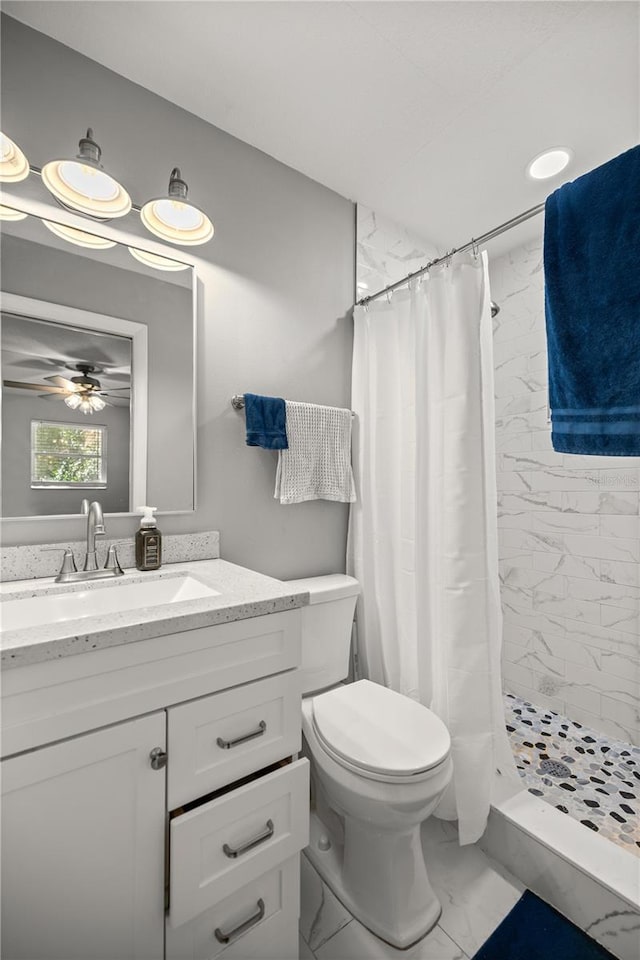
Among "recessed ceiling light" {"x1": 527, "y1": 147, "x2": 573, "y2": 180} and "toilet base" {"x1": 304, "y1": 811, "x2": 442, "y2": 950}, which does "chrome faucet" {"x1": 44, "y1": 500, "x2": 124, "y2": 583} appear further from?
"recessed ceiling light" {"x1": 527, "y1": 147, "x2": 573, "y2": 180}

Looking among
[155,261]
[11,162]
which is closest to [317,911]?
[155,261]

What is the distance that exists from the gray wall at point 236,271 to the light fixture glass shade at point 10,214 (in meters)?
0.19

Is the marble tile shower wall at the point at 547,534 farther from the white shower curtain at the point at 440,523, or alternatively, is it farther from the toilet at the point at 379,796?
the toilet at the point at 379,796

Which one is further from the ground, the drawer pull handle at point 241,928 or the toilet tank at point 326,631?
the toilet tank at point 326,631

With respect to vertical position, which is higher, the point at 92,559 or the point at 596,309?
the point at 596,309

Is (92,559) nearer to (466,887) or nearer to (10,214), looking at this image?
(10,214)

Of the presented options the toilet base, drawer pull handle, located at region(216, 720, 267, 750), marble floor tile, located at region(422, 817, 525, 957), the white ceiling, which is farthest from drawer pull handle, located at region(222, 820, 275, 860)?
the white ceiling

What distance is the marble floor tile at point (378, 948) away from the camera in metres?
1.13

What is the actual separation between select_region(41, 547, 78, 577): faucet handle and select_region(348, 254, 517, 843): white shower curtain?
1085 mm

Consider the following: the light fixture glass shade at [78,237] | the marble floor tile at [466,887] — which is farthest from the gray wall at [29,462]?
the marble floor tile at [466,887]

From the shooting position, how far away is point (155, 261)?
1.45 m

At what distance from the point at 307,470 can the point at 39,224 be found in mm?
1139

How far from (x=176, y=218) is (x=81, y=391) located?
2.12 ft

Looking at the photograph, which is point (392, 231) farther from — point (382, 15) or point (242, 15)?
point (242, 15)
